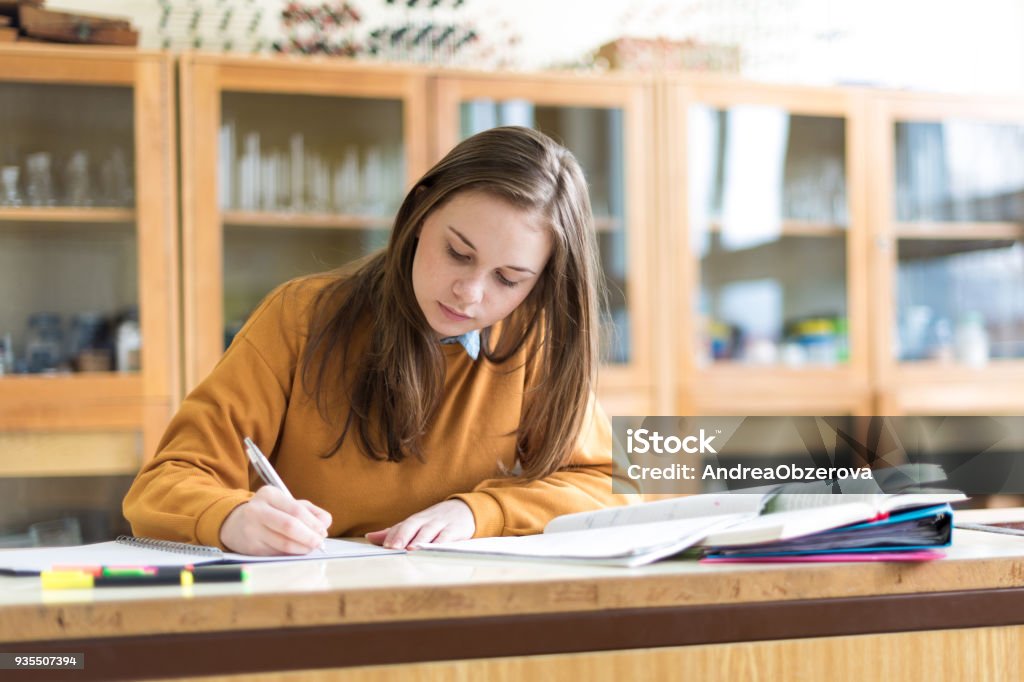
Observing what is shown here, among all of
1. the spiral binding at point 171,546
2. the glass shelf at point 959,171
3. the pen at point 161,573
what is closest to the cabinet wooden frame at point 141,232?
the spiral binding at point 171,546

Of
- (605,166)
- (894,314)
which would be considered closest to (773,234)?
(894,314)

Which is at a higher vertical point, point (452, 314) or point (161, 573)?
point (452, 314)

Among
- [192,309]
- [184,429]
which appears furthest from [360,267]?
[192,309]

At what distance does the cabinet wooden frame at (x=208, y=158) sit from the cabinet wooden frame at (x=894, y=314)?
1449mm

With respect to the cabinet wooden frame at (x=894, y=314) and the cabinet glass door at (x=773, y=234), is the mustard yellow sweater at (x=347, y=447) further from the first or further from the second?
the cabinet wooden frame at (x=894, y=314)

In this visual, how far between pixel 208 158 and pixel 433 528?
1.79m

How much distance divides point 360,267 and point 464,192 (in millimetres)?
240

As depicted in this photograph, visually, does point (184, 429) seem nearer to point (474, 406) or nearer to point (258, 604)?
point (474, 406)

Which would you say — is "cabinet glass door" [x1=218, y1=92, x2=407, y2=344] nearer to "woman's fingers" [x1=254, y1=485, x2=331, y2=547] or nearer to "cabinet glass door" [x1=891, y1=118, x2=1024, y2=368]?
"cabinet glass door" [x1=891, y1=118, x2=1024, y2=368]

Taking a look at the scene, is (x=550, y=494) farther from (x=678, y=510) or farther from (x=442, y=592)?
(x=442, y=592)

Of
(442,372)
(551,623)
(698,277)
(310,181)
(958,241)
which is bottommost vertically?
(551,623)

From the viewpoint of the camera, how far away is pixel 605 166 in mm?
2799

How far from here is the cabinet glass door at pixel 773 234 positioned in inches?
112

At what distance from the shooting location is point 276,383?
4.10ft
